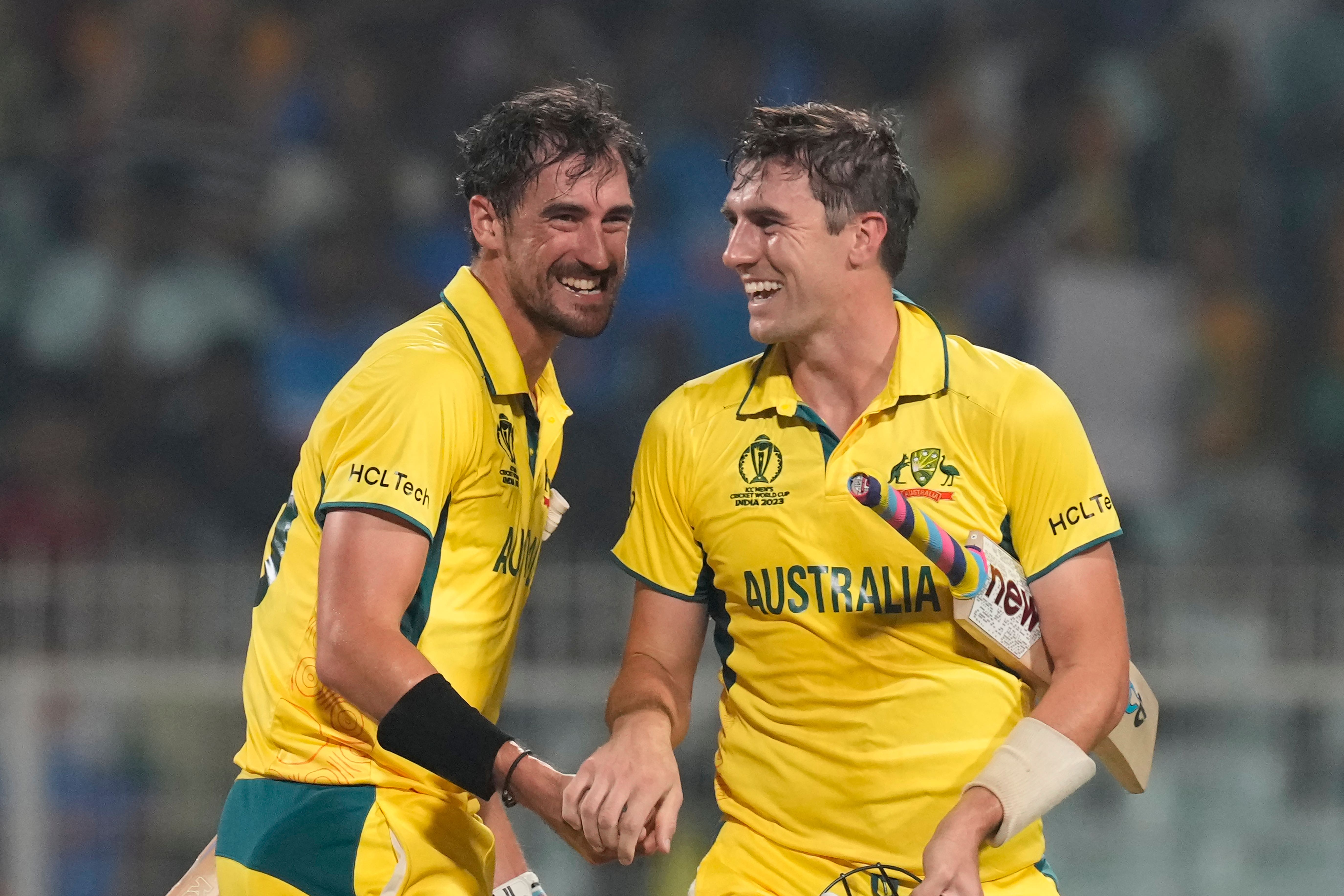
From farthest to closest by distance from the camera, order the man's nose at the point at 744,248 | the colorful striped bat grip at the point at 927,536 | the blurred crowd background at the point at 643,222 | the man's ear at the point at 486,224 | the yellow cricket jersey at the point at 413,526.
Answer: the blurred crowd background at the point at 643,222, the man's ear at the point at 486,224, the man's nose at the point at 744,248, the yellow cricket jersey at the point at 413,526, the colorful striped bat grip at the point at 927,536

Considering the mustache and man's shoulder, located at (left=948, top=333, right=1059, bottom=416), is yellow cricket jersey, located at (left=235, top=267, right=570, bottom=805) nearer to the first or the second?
the mustache

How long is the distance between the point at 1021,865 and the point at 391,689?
1.13 meters

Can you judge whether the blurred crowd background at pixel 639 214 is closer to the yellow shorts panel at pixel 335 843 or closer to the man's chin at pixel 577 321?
the man's chin at pixel 577 321

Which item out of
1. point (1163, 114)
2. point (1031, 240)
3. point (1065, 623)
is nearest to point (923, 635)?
point (1065, 623)

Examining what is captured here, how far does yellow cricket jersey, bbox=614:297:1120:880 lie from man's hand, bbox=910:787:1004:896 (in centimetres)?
26

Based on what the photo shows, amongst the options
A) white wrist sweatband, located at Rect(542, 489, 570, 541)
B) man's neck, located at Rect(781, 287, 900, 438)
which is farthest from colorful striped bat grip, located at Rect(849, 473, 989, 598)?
white wrist sweatband, located at Rect(542, 489, 570, 541)

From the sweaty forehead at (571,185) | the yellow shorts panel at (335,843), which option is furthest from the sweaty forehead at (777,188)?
the yellow shorts panel at (335,843)

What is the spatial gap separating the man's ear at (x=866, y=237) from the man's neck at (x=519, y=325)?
0.57 metres

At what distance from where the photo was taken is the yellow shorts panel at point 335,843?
268 cm

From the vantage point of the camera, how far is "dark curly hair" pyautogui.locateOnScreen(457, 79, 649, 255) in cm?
303

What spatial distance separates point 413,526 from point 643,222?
5.27m

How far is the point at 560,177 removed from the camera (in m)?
3.01

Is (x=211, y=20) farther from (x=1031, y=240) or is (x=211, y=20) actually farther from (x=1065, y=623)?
(x=1065, y=623)

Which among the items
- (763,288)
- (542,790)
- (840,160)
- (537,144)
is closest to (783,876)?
(542,790)
